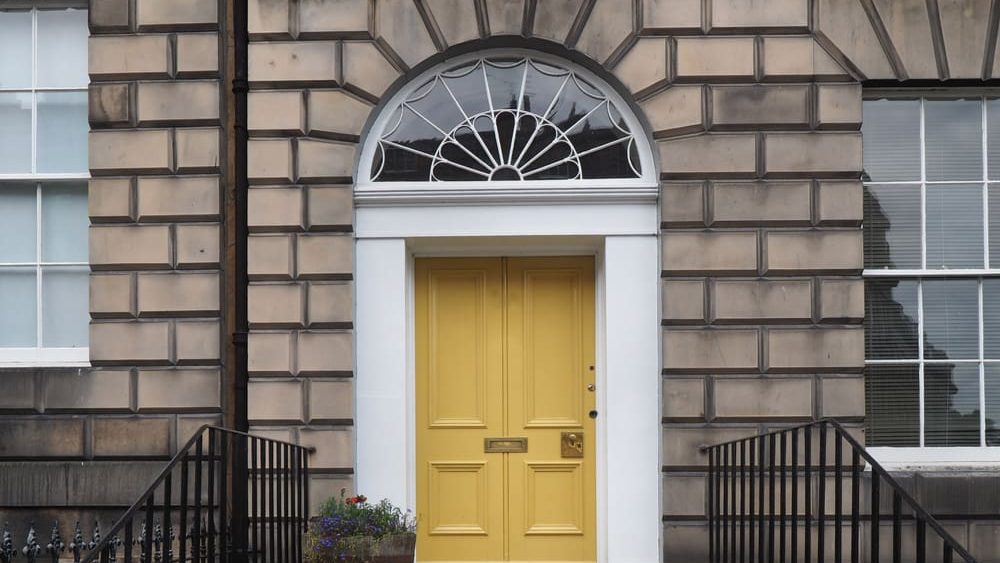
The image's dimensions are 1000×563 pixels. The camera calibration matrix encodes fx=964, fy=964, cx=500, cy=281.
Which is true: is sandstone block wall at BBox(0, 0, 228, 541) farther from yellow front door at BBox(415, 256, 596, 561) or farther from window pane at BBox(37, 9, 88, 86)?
yellow front door at BBox(415, 256, 596, 561)

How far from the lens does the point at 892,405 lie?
6.77 m

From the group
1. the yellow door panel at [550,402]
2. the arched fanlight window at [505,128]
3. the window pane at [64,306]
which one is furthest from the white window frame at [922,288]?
the window pane at [64,306]

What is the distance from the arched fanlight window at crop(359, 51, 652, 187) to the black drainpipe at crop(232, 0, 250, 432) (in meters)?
0.86

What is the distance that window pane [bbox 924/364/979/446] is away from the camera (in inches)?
267

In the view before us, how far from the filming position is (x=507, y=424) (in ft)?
23.3

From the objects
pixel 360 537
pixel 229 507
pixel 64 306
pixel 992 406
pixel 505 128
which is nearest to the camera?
pixel 360 537

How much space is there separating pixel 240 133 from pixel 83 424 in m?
2.32

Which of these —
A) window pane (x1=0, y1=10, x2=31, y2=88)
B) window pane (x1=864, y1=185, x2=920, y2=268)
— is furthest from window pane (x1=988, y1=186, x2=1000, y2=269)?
window pane (x1=0, y1=10, x2=31, y2=88)

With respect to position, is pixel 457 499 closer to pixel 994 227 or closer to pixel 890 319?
pixel 890 319

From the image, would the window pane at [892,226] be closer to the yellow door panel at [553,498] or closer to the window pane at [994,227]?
the window pane at [994,227]

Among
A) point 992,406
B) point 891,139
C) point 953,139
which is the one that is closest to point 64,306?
point 891,139

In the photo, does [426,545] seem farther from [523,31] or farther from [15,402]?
[523,31]

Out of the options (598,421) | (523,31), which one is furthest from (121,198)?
(598,421)

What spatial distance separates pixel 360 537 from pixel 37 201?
11.6ft
